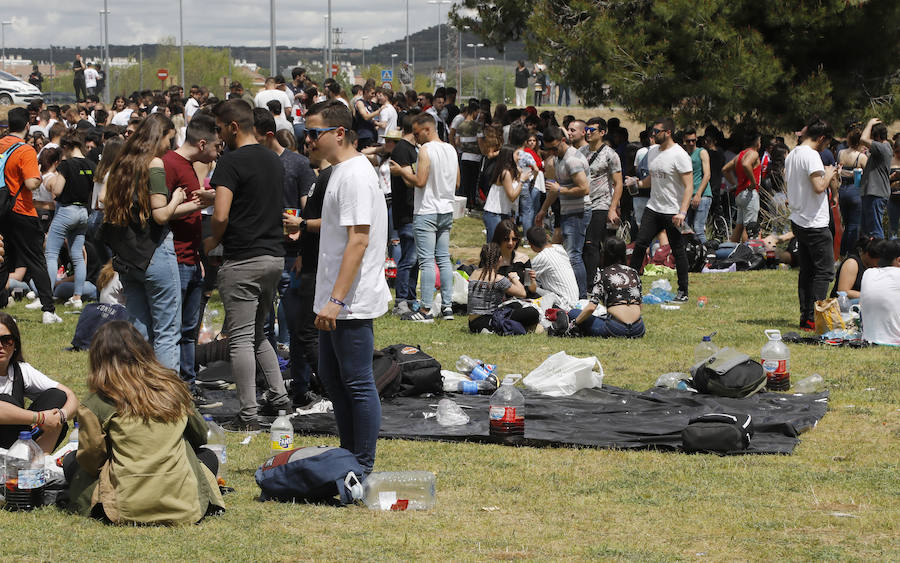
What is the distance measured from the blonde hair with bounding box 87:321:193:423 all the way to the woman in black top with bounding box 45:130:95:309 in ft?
24.7

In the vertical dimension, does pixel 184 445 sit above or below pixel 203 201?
below

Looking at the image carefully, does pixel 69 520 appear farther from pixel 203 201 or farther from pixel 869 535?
pixel 869 535

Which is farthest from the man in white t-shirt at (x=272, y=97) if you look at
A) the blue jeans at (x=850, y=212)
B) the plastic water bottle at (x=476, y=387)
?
the plastic water bottle at (x=476, y=387)

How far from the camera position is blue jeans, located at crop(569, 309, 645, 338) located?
10.9 metres

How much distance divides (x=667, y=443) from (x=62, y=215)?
322 inches

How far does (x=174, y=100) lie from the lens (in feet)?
66.5

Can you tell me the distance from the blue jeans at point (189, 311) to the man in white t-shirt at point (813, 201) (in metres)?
5.74

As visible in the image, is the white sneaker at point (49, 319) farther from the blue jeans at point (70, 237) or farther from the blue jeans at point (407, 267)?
the blue jeans at point (407, 267)

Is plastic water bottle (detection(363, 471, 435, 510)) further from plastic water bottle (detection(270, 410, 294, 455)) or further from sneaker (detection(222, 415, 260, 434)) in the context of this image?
sneaker (detection(222, 415, 260, 434))

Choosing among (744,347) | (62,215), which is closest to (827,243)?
(744,347)

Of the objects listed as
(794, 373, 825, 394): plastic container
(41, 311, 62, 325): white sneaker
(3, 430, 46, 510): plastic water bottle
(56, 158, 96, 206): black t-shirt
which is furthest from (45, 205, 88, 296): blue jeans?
(794, 373, 825, 394): plastic container

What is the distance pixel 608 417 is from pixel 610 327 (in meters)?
3.13

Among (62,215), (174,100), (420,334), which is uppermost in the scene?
(174,100)

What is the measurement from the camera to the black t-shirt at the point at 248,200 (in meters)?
7.10
